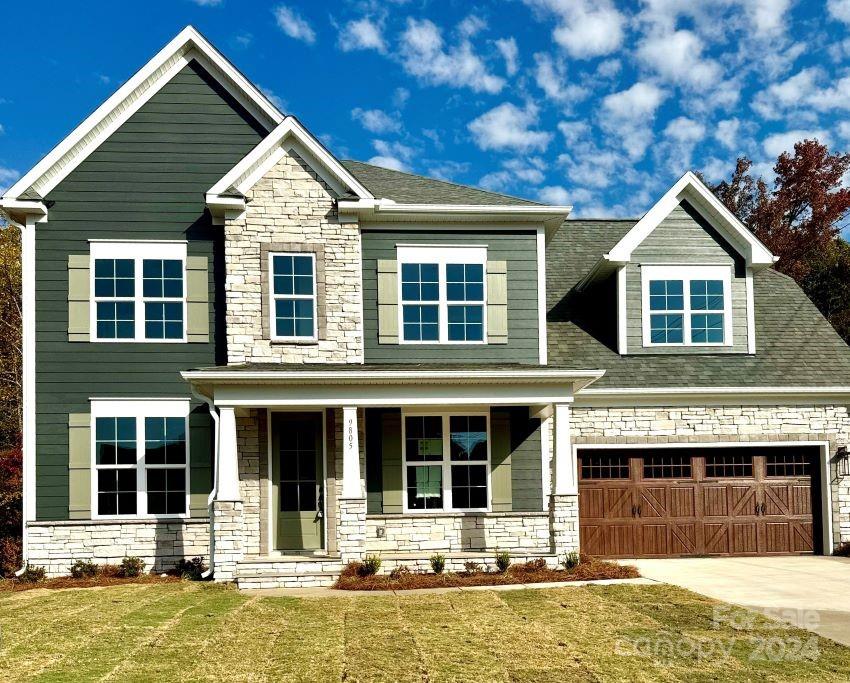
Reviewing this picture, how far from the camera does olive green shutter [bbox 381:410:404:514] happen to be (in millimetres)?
14445

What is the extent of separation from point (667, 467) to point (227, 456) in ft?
27.8

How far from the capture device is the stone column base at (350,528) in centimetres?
1275

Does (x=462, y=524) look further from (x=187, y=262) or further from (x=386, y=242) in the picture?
(x=187, y=262)

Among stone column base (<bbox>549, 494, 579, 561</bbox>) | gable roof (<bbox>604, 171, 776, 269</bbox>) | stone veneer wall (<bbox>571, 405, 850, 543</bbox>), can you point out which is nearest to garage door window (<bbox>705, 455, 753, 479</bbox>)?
stone veneer wall (<bbox>571, 405, 850, 543</bbox>)

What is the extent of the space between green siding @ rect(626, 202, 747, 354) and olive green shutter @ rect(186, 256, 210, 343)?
8323 mm

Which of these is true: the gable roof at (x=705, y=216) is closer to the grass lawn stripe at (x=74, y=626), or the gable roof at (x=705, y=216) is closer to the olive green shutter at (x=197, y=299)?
the olive green shutter at (x=197, y=299)

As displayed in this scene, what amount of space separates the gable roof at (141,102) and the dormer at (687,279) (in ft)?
25.5

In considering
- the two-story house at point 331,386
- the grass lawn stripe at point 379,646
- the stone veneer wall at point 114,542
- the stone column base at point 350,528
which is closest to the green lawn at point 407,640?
the grass lawn stripe at point 379,646

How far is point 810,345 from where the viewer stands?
16.6 m

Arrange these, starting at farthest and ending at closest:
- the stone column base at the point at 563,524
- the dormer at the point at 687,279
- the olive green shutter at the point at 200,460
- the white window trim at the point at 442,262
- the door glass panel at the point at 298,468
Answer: the dormer at the point at 687,279 < the white window trim at the point at 442,262 < the door glass panel at the point at 298,468 < the olive green shutter at the point at 200,460 < the stone column base at the point at 563,524

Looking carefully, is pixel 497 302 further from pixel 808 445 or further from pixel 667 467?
pixel 808 445

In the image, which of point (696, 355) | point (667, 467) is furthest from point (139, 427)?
point (696, 355)

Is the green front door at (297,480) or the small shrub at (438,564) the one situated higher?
the green front door at (297,480)

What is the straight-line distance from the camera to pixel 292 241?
47.9 ft
